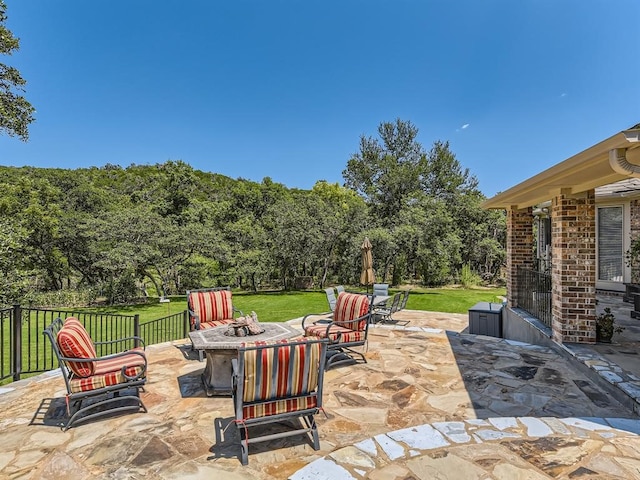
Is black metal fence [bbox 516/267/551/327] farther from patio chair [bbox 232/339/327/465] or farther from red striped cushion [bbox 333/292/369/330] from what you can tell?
patio chair [bbox 232/339/327/465]

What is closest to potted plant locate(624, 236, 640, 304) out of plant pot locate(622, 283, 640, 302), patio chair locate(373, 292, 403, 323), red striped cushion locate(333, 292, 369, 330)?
plant pot locate(622, 283, 640, 302)

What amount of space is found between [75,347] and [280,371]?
2.22m

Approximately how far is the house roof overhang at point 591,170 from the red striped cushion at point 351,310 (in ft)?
9.76

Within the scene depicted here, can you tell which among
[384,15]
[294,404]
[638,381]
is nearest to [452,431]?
[294,404]

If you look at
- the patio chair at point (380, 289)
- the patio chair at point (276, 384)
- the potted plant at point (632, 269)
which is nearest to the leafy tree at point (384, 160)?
the patio chair at point (380, 289)

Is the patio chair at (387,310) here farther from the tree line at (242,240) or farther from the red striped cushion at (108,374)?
the tree line at (242,240)

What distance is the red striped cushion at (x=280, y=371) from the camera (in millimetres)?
3035

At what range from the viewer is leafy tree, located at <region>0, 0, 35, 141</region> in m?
8.63

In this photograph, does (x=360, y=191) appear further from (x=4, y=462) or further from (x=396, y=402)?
(x=4, y=462)

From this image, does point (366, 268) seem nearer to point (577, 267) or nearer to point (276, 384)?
point (577, 267)

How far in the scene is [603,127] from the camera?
14.8 m

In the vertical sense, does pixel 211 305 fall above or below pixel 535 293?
below

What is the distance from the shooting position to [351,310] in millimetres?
6094

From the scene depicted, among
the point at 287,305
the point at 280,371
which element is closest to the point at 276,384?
the point at 280,371
